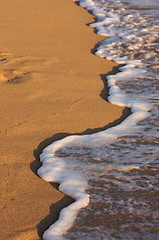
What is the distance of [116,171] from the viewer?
2338mm

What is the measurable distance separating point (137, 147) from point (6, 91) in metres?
1.59

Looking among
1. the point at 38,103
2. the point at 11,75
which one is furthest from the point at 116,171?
the point at 11,75

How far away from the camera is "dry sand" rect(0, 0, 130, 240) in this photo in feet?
6.64

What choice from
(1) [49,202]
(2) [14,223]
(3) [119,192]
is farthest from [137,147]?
(2) [14,223]

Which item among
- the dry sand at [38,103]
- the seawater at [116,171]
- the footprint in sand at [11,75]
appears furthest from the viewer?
the footprint in sand at [11,75]

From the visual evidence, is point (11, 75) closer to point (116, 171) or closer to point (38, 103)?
point (38, 103)

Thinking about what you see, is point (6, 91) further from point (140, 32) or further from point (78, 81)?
point (140, 32)

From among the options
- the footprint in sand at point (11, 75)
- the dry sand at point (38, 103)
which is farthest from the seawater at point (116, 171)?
the footprint in sand at point (11, 75)

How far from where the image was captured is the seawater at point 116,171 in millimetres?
1866

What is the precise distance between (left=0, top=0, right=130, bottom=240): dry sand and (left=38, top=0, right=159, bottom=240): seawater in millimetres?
107

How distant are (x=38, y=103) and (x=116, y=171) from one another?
128 centimetres

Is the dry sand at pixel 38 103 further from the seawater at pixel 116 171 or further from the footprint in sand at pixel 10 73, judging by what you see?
the seawater at pixel 116 171

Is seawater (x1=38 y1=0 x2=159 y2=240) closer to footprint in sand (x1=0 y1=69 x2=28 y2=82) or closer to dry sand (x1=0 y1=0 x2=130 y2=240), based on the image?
dry sand (x1=0 y1=0 x2=130 y2=240)

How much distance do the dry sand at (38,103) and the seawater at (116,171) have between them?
107mm
